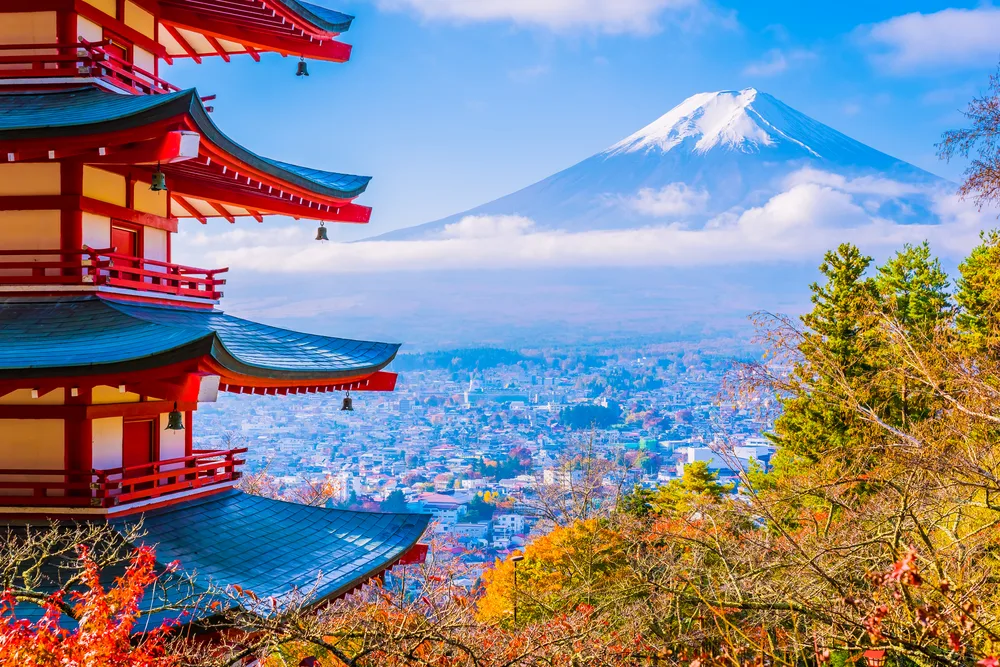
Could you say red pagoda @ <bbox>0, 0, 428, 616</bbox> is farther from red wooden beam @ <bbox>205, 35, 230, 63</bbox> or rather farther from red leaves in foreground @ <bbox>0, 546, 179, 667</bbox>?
red leaves in foreground @ <bbox>0, 546, 179, 667</bbox>

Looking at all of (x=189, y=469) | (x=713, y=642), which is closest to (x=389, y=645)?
(x=189, y=469)

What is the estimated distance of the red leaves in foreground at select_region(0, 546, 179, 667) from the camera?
6.08 meters

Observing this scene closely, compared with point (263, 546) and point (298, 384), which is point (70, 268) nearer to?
point (298, 384)

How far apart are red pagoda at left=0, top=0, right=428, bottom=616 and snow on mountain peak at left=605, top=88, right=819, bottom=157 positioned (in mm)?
153089

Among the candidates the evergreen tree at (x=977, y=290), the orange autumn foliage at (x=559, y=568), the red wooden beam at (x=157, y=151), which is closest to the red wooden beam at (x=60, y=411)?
the red wooden beam at (x=157, y=151)

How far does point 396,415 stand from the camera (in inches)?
4350

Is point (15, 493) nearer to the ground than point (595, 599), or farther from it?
farther from it

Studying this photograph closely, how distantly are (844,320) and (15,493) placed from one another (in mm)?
23330

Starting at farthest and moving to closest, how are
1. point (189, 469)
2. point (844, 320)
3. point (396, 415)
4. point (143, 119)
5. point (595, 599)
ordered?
point (396, 415) < point (844, 320) < point (595, 599) < point (189, 469) < point (143, 119)

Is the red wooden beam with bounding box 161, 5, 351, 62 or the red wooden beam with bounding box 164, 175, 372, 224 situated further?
the red wooden beam with bounding box 161, 5, 351, 62

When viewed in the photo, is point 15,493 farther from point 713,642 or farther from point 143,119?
point 713,642

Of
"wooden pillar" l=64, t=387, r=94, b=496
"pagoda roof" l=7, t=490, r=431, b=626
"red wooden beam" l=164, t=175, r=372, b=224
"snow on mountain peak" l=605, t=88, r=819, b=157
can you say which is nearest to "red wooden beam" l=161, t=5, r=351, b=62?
"red wooden beam" l=164, t=175, r=372, b=224

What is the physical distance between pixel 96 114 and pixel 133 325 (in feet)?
6.22

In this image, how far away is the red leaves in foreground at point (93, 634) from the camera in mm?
6082
